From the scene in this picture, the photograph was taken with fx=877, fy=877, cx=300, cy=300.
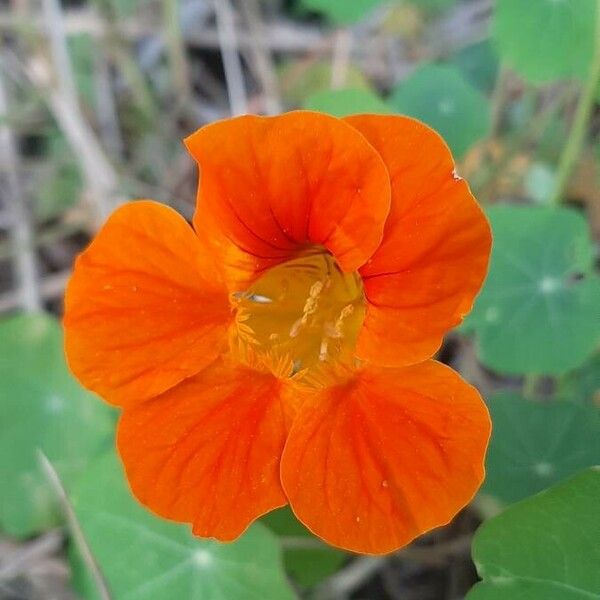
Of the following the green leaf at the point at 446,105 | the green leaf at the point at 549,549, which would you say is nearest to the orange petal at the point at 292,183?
the green leaf at the point at 549,549

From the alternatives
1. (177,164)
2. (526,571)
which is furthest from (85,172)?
(526,571)

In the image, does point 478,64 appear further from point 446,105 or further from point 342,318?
point 342,318

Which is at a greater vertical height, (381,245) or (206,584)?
(381,245)

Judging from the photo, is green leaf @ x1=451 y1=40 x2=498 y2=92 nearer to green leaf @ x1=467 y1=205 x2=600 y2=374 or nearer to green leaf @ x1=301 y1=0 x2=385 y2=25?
green leaf @ x1=301 y1=0 x2=385 y2=25

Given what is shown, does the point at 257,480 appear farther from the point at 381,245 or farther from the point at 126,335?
the point at 381,245

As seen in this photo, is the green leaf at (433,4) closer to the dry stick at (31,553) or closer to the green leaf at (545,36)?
the green leaf at (545,36)

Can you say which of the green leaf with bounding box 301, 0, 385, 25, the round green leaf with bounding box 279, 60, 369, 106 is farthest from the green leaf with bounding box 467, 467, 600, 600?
the round green leaf with bounding box 279, 60, 369, 106
